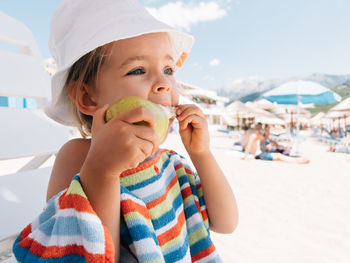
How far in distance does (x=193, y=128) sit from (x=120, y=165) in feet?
1.93

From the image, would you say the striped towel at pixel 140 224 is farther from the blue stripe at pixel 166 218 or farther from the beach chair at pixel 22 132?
the beach chair at pixel 22 132

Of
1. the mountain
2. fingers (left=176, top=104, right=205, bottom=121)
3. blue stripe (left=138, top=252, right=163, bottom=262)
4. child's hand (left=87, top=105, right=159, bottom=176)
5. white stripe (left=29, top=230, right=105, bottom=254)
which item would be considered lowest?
blue stripe (left=138, top=252, right=163, bottom=262)

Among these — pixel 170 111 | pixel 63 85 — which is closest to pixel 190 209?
pixel 170 111

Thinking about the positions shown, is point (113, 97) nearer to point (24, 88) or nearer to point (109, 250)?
point (109, 250)

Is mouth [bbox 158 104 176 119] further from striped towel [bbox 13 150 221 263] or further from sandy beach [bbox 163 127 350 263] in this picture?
sandy beach [bbox 163 127 350 263]

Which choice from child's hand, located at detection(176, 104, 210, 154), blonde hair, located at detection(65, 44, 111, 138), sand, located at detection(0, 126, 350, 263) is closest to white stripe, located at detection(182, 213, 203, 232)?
child's hand, located at detection(176, 104, 210, 154)

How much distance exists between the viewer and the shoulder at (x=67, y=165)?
0.94 meters

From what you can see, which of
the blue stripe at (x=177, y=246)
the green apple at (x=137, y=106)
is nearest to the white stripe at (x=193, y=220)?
the blue stripe at (x=177, y=246)

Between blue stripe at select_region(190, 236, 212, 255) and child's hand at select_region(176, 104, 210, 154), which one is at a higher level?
child's hand at select_region(176, 104, 210, 154)

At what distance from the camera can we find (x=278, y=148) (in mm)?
9852

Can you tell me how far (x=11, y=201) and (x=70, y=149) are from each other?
61 centimetres

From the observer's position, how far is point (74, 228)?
668mm

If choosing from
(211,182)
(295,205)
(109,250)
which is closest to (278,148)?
(295,205)

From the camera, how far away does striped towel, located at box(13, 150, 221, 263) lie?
65cm
